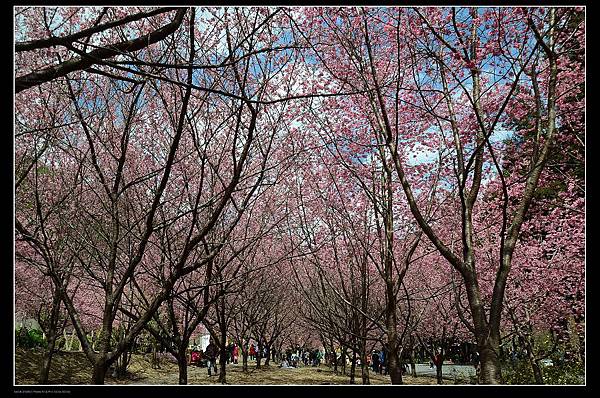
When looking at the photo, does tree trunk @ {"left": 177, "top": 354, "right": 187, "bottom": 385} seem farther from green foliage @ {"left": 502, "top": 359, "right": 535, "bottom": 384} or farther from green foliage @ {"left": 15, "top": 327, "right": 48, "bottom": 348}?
green foliage @ {"left": 15, "top": 327, "right": 48, "bottom": 348}

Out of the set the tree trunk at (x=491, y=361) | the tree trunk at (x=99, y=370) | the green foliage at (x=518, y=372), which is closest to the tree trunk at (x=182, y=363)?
the tree trunk at (x=99, y=370)

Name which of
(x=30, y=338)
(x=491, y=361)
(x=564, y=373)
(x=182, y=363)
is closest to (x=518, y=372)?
(x=564, y=373)

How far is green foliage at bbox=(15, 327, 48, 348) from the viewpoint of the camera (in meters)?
13.2

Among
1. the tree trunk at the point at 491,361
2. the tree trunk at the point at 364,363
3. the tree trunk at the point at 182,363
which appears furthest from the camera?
the tree trunk at the point at 364,363

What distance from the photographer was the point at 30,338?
1484cm

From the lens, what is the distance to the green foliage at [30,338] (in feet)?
43.2

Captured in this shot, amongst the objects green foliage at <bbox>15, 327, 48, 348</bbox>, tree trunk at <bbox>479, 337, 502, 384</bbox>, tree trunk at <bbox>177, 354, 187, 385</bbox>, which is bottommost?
green foliage at <bbox>15, 327, 48, 348</bbox>

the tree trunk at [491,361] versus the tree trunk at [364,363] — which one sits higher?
the tree trunk at [491,361]

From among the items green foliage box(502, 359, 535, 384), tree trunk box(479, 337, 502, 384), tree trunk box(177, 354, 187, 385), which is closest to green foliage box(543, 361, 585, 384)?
green foliage box(502, 359, 535, 384)

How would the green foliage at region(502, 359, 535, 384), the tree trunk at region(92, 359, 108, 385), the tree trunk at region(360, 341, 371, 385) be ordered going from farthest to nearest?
the green foliage at region(502, 359, 535, 384) → the tree trunk at region(360, 341, 371, 385) → the tree trunk at region(92, 359, 108, 385)

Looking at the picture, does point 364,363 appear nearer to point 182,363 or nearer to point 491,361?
point 182,363

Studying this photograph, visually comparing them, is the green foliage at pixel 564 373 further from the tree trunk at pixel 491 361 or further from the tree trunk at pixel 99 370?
the tree trunk at pixel 99 370
